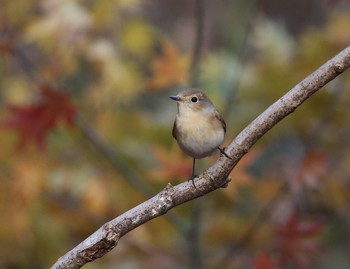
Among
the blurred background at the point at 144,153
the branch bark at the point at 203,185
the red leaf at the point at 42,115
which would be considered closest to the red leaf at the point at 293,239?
the blurred background at the point at 144,153

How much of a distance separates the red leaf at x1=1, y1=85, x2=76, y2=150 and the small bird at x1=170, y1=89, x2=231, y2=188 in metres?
0.70

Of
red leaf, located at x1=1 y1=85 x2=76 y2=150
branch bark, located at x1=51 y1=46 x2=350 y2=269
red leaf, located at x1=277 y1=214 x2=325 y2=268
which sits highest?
red leaf, located at x1=1 y1=85 x2=76 y2=150

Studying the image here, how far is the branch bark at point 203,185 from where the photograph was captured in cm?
180

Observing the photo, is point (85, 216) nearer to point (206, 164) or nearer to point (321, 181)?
point (206, 164)

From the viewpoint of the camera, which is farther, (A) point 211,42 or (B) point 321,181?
(A) point 211,42

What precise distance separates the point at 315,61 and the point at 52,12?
4.90 feet

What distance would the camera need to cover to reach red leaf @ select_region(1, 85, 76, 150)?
3146mm

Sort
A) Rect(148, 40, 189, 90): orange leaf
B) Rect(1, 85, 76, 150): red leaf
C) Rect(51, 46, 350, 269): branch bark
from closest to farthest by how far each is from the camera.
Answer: Rect(51, 46, 350, 269): branch bark → Rect(1, 85, 76, 150): red leaf → Rect(148, 40, 189, 90): orange leaf

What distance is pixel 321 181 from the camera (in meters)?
3.94

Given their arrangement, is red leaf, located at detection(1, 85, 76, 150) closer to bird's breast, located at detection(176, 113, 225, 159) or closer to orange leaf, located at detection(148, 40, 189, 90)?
orange leaf, located at detection(148, 40, 189, 90)

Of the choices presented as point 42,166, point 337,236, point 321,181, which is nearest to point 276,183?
point 321,181

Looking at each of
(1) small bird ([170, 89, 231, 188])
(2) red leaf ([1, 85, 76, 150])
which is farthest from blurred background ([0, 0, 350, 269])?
(1) small bird ([170, 89, 231, 188])

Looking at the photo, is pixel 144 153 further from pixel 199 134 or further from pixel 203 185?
pixel 203 185

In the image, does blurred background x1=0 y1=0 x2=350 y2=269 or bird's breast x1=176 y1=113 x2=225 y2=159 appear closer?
bird's breast x1=176 y1=113 x2=225 y2=159
